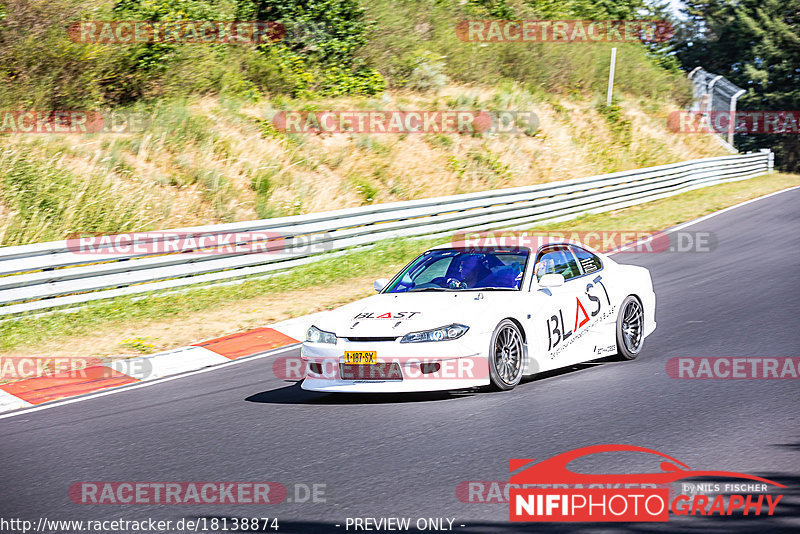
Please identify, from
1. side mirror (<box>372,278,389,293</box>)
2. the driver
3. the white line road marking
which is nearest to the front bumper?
the driver

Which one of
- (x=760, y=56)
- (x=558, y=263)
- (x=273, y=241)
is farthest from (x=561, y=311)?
(x=760, y=56)

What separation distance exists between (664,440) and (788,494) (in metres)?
1.20

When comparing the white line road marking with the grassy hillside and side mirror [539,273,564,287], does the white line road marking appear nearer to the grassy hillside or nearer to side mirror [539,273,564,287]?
side mirror [539,273,564,287]

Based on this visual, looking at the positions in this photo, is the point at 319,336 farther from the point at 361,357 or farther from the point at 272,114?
the point at 272,114

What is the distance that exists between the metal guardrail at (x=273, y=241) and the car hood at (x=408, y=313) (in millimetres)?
5156

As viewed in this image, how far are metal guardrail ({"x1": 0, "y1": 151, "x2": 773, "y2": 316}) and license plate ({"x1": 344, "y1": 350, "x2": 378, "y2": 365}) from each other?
5619 millimetres

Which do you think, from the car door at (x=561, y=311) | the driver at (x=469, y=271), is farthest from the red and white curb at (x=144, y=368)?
the car door at (x=561, y=311)

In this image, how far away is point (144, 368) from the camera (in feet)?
32.8

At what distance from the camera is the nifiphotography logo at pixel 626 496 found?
16.2 feet

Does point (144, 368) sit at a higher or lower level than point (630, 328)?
lower

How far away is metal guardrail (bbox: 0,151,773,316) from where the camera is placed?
1168cm

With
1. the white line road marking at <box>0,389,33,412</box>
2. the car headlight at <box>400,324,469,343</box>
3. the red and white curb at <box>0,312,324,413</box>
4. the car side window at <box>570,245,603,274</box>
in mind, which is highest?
→ the car side window at <box>570,245,603,274</box>

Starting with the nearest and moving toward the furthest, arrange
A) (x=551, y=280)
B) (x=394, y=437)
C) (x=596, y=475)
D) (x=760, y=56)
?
1. (x=596, y=475)
2. (x=394, y=437)
3. (x=551, y=280)
4. (x=760, y=56)

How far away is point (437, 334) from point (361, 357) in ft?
2.25
